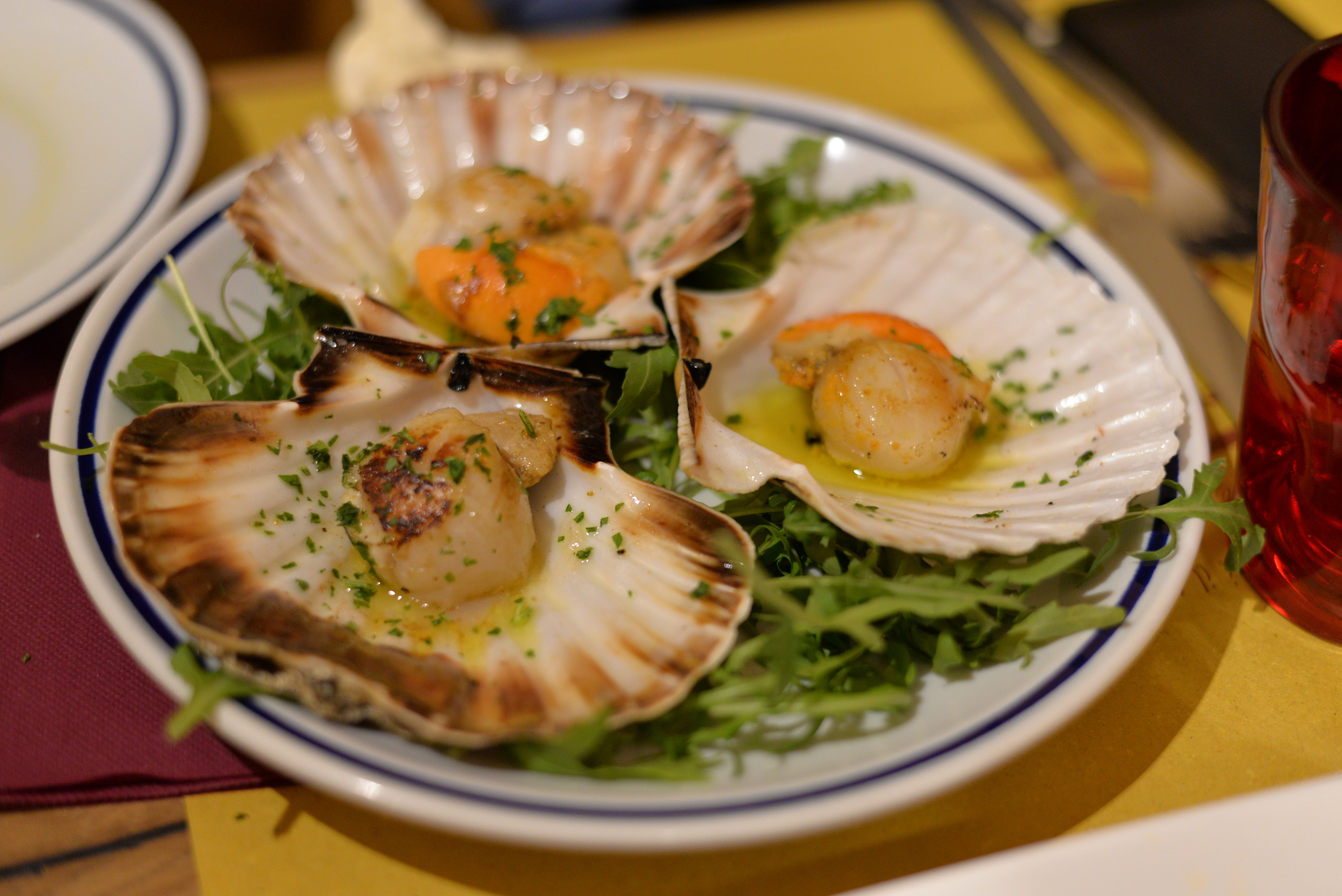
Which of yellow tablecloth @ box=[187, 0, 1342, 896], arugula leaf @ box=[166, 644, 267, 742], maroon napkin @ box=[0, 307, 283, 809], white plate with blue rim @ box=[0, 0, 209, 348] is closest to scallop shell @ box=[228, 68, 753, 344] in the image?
white plate with blue rim @ box=[0, 0, 209, 348]

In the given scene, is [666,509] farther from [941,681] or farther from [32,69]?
[32,69]

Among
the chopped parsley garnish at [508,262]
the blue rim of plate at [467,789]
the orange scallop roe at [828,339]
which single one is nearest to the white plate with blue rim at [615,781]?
the blue rim of plate at [467,789]

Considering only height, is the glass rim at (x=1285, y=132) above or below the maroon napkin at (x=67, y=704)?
above

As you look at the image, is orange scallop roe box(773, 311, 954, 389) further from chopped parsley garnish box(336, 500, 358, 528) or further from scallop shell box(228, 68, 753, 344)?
chopped parsley garnish box(336, 500, 358, 528)

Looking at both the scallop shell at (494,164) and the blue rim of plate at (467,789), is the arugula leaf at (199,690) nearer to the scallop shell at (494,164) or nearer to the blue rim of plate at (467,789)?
the blue rim of plate at (467,789)

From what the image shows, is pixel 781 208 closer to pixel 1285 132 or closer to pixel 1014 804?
pixel 1285 132

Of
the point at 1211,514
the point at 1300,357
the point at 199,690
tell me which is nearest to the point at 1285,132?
the point at 1300,357
